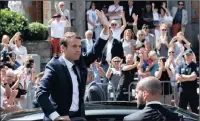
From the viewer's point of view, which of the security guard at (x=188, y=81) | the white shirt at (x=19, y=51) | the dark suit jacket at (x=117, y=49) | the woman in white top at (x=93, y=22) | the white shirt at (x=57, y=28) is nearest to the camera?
the security guard at (x=188, y=81)

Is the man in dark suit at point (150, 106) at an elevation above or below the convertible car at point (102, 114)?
above

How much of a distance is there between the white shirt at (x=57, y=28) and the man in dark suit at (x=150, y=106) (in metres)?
11.1

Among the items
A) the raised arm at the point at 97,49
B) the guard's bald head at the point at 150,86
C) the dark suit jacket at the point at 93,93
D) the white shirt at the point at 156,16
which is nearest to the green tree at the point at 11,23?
the white shirt at the point at 156,16

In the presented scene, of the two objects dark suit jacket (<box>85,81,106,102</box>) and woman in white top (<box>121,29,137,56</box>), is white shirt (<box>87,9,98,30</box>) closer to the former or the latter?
woman in white top (<box>121,29,137,56</box>)

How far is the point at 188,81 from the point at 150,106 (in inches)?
253

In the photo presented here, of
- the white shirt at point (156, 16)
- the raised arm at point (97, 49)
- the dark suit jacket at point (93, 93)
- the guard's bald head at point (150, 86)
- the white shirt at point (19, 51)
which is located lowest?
the dark suit jacket at point (93, 93)

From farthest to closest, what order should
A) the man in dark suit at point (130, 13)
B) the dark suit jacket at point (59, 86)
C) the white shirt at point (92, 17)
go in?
1. the man in dark suit at point (130, 13)
2. the white shirt at point (92, 17)
3. the dark suit jacket at point (59, 86)

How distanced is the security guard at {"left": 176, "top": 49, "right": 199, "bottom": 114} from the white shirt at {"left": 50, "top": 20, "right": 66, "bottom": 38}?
5.32m

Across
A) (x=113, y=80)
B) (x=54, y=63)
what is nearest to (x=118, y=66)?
(x=113, y=80)

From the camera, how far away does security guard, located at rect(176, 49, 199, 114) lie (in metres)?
11.5

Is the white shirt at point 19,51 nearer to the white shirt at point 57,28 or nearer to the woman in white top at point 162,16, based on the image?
the white shirt at point 57,28

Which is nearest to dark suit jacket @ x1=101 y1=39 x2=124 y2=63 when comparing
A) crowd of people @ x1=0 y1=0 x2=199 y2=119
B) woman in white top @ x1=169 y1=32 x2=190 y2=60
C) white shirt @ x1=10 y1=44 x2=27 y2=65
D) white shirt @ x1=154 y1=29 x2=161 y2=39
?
crowd of people @ x1=0 y1=0 x2=199 y2=119

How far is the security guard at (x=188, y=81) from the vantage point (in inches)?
453

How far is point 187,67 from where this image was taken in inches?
456
